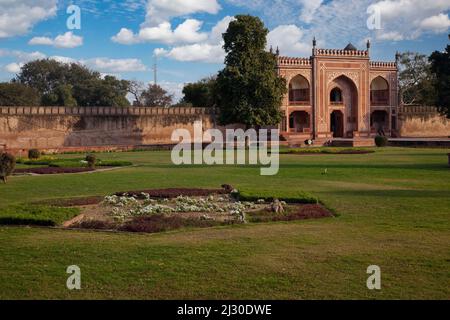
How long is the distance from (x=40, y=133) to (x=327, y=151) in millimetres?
15699

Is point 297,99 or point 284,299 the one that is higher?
point 297,99

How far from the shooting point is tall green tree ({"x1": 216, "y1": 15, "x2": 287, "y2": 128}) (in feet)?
81.2

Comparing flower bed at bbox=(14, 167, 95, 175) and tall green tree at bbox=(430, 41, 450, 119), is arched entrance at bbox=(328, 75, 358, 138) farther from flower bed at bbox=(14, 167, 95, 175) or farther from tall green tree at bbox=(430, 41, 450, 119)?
flower bed at bbox=(14, 167, 95, 175)

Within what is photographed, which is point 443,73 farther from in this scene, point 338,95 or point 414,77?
point 414,77

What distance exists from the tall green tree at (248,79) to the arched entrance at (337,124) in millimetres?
9761

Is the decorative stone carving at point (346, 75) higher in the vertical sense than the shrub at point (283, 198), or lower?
higher

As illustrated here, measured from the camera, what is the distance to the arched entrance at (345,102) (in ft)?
110

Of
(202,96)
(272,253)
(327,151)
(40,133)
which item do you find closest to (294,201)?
(272,253)

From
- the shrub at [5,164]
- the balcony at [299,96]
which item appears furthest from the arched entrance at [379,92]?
the shrub at [5,164]

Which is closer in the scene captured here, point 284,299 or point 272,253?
point 284,299

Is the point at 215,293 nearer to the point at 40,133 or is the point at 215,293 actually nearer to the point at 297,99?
the point at 40,133

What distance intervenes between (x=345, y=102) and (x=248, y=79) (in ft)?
37.6

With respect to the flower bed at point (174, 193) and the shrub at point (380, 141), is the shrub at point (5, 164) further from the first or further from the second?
the shrub at point (380, 141)

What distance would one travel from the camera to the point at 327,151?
66.5 feet
